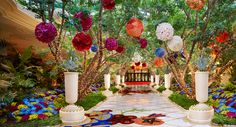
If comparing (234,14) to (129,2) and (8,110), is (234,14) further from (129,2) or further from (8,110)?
(8,110)

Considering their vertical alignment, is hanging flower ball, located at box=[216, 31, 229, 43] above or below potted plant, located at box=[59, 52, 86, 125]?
above

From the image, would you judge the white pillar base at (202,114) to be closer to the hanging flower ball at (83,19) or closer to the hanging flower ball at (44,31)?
the hanging flower ball at (83,19)

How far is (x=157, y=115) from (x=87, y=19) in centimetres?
293

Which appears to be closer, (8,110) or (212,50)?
(8,110)

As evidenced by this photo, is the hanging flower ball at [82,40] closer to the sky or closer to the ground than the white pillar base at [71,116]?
closer to the sky

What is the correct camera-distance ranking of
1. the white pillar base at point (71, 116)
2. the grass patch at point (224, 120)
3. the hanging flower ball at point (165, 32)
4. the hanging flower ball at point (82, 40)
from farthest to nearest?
the hanging flower ball at point (165, 32)
the white pillar base at point (71, 116)
the grass patch at point (224, 120)
the hanging flower ball at point (82, 40)

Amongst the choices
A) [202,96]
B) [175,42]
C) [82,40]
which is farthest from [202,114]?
[82,40]

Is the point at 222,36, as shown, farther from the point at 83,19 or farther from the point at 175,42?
the point at 83,19

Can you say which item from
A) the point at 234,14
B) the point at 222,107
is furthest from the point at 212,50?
the point at 222,107

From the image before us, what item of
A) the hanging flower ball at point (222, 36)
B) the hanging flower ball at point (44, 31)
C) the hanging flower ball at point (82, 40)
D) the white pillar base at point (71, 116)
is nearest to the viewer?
the hanging flower ball at point (44, 31)

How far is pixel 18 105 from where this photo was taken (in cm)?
602

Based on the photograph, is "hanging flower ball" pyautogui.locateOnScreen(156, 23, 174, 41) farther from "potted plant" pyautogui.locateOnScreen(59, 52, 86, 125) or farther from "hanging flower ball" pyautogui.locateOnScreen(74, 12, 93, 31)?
"potted plant" pyautogui.locateOnScreen(59, 52, 86, 125)

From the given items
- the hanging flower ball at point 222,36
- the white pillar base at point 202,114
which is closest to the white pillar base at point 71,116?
the white pillar base at point 202,114

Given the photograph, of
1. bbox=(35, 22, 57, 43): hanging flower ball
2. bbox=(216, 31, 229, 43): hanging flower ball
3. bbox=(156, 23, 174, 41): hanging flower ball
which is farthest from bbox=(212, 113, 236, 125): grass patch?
bbox=(35, 22, 57, 43): hanging flower ball
